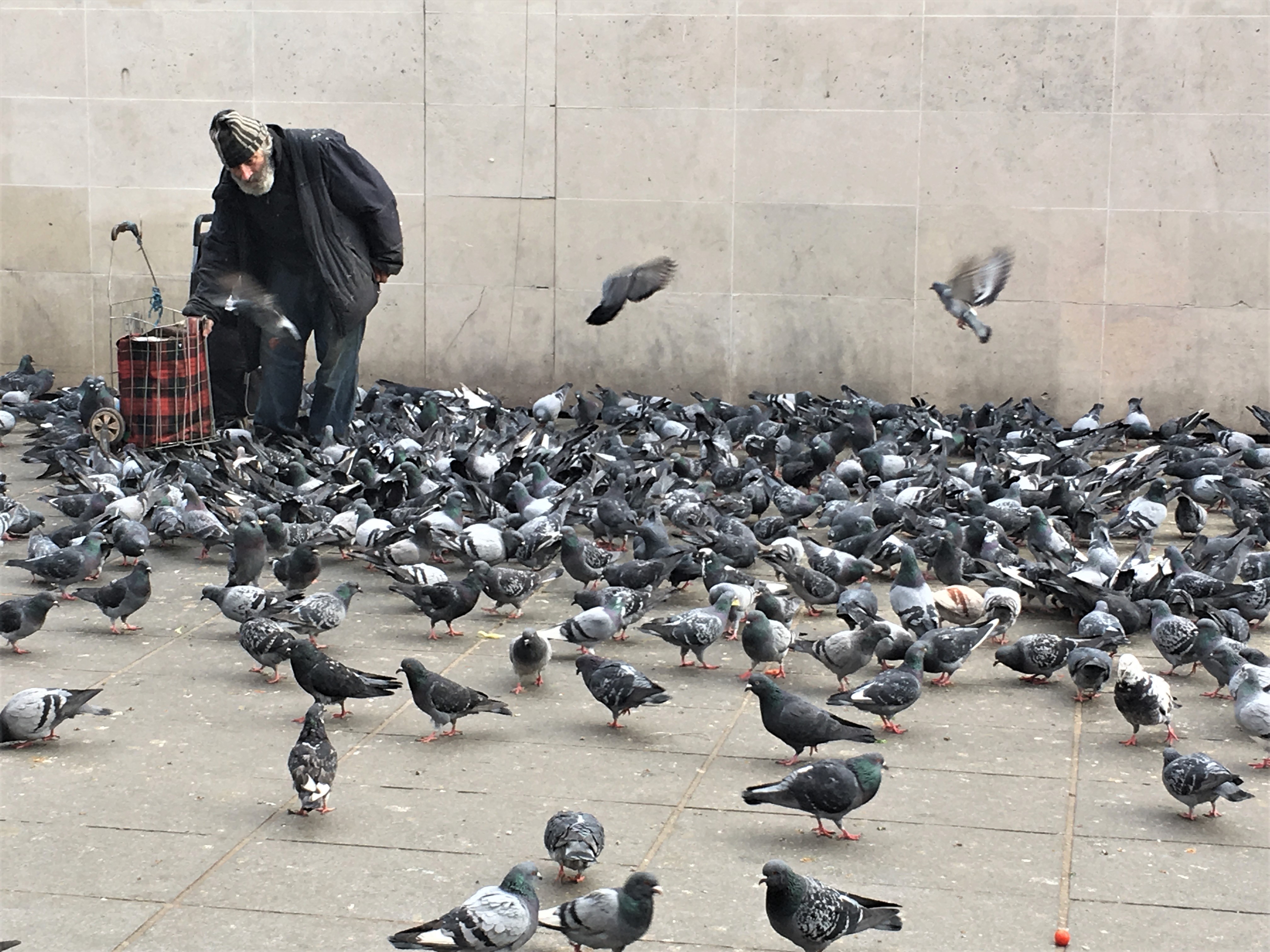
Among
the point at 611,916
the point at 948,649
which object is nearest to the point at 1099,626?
the point at 948,649

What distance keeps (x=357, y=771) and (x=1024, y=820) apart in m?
2.72

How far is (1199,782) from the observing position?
5.99 m

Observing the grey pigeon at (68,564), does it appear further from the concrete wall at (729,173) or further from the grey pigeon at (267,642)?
the concrete wall at (729,173)

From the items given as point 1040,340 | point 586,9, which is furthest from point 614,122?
point 1040,340

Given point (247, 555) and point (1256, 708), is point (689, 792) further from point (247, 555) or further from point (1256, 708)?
point (247, 555)

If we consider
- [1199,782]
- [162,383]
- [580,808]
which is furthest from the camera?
[162,383]

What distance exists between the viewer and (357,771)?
6.66 metres

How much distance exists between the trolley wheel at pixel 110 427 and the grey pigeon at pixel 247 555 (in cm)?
392

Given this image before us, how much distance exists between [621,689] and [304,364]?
6.87 meters

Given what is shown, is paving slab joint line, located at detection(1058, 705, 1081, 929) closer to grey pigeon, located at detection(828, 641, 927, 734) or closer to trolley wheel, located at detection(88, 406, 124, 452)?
grey pigeon, located at detection(828, 641, 927, 734)

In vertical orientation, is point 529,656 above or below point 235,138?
below

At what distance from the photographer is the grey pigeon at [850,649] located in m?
7.68

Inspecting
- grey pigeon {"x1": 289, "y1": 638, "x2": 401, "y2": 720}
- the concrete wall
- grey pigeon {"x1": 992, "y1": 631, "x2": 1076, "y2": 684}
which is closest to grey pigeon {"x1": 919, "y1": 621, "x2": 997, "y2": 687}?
grey pigeon {"x1": 992, "y1": 631, "x2": 1076, "y2": 684}

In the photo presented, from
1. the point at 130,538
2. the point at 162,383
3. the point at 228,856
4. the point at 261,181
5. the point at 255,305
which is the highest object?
the point at 261,181
